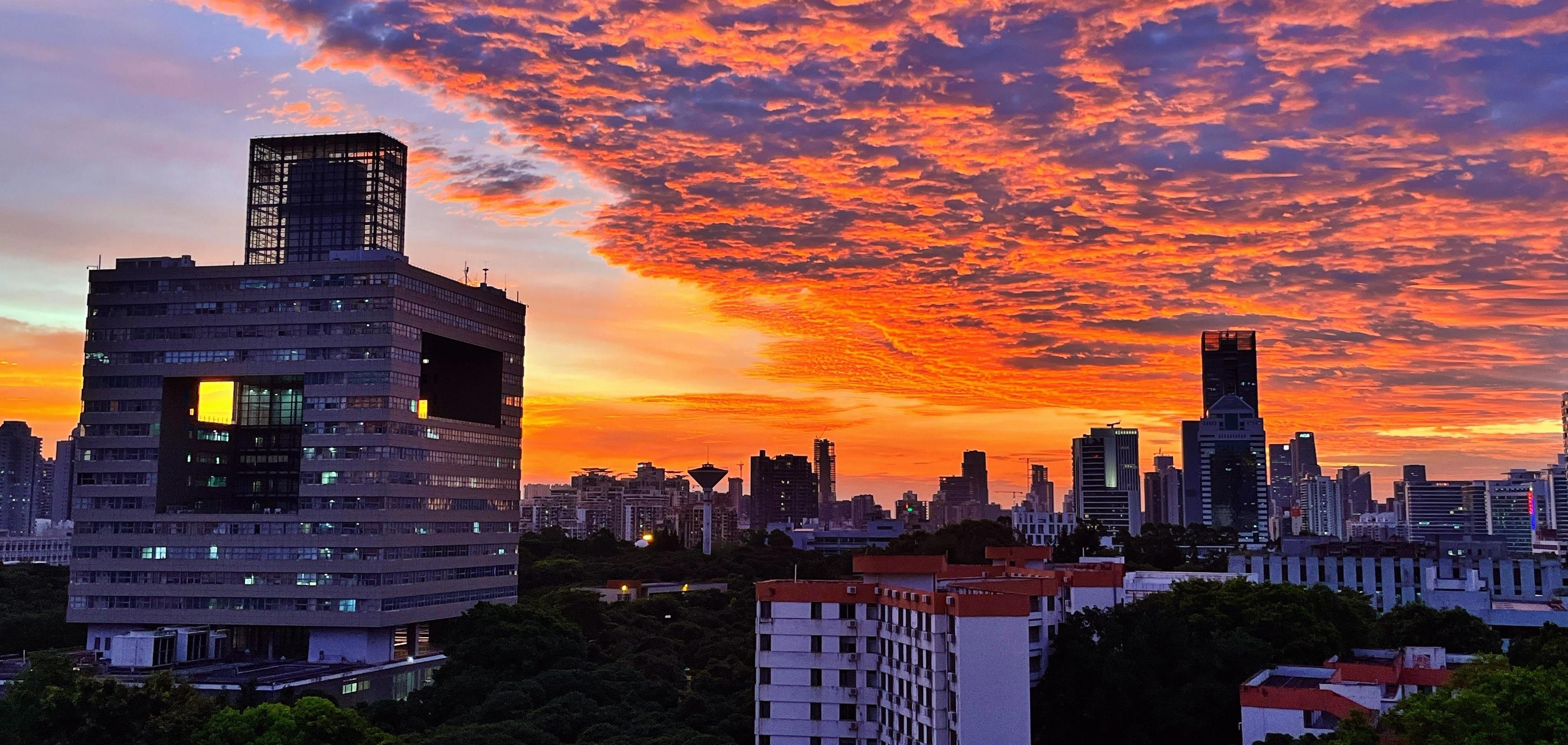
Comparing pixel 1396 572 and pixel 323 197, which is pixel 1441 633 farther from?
pixel 323 197

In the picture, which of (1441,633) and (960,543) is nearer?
(1441,633)

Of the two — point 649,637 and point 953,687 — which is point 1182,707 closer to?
point 953,687

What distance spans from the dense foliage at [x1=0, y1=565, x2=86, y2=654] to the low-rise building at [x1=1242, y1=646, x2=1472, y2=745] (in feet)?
340

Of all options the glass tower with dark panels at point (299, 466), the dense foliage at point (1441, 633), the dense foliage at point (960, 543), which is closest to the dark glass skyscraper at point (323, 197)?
the glass tower with dark panels at point (299, 466)

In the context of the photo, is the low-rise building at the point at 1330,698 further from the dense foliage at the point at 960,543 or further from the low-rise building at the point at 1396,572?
the dense foliage at the point at 960,543

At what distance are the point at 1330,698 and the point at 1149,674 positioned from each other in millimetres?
14064

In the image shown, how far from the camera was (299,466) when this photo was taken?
397ft

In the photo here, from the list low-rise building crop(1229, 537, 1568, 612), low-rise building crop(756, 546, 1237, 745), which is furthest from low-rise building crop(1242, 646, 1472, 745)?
low-rise building crop(1229, 537, 1568, 612)

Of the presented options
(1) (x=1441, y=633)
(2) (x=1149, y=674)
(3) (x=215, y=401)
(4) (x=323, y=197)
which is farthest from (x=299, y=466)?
(1) (x=1441, y=633)

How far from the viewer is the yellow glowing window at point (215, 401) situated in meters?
119

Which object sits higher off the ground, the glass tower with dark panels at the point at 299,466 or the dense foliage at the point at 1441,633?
the glass tower with dark panels at the point at 299,466

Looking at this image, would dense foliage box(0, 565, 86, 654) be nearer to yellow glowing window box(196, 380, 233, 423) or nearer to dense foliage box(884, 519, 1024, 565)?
yellow glowing window box(196, 380, 233, 423)

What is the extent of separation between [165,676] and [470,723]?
1638 cm

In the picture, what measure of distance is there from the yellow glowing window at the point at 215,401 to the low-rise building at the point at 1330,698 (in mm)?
95808
